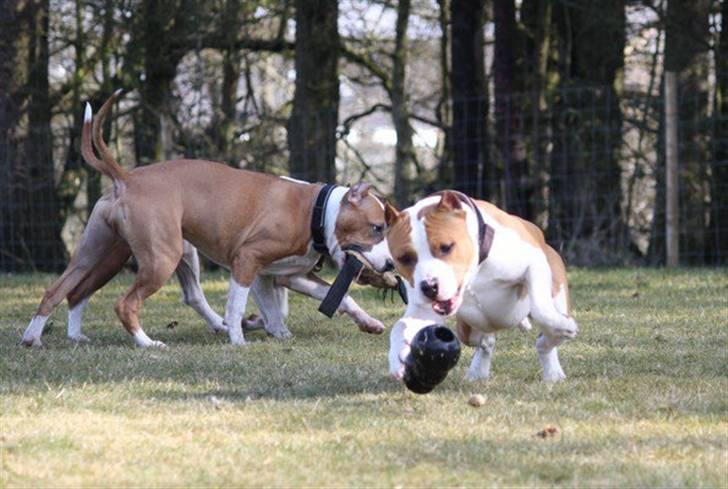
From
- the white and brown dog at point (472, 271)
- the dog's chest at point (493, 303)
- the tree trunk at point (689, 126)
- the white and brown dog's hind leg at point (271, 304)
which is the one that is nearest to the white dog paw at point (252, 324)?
the white and brown dog's hind leg at point (271, 304)

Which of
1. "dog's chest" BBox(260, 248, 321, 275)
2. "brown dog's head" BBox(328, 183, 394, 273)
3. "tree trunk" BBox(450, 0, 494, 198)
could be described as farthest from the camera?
"tree trunk" BBox(450, 0, 494, 198)

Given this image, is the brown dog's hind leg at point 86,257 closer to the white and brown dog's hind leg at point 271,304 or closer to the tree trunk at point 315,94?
the white and brown dog's hind leg at point 271,304

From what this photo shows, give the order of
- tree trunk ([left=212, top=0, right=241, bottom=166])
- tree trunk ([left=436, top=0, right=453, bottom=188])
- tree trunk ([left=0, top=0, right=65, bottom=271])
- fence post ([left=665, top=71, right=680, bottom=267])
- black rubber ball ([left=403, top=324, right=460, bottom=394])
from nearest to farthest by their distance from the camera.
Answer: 1. black rubber ball ([left=403, top=324, right=460, bottom=394])
2. fence post ([left=665, top=71, right=680, bottom=267])
3. tree trunk ([left=0, top=0, right=65, bottom=271])
4. tree trunk ([left=212, top=0, right=241, bottom=166])
5. tree trunk ([left=436, top=0, right=453, bottom=188])

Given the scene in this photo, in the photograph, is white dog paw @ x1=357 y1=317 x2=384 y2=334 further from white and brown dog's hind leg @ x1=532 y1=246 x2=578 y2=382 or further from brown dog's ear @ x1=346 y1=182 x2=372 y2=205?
white and brown dog's hind leg @ x1=532 y1=246 x2=578 y2=382

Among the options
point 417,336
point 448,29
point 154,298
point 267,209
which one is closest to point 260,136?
point 448,29

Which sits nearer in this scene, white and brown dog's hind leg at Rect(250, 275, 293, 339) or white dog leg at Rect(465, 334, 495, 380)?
white dog leg at Rect(465, 334, 495, 380)

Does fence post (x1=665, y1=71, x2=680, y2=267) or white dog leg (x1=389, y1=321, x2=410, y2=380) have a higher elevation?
fence post (x1=665, y1=71, x2=680, y2=267)

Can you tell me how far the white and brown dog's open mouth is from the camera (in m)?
5.40

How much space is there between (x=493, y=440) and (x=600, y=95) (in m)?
11.2

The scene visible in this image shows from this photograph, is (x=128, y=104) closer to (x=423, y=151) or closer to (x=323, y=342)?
(x=423, y=151)

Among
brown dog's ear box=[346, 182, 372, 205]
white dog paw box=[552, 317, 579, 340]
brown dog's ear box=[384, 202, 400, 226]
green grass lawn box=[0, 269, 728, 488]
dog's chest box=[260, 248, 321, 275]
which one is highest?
brown dog's ear box=[346, 182, 372, 205]

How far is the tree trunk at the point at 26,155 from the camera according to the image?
1630cm

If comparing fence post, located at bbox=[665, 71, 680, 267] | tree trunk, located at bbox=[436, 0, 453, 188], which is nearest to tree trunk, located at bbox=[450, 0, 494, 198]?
tree trunk, located at bbox=[436, 0, 453, 188]

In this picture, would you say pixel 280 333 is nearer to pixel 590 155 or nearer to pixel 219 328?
pixel 219 328
